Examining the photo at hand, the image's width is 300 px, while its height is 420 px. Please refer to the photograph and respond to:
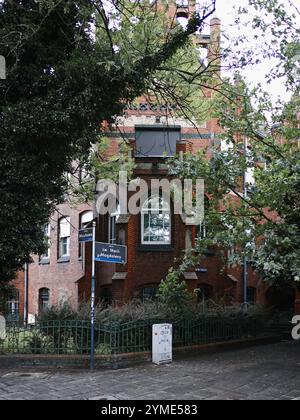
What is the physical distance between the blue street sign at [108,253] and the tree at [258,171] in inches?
99.1

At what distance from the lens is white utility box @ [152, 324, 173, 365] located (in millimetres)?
13164

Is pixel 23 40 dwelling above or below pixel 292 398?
above

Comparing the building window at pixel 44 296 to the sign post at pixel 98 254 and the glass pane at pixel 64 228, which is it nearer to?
the glass pane at pixel 64 228

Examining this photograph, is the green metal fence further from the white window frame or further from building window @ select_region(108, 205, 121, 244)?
building window @ select_region(108, 205, 121, 244)

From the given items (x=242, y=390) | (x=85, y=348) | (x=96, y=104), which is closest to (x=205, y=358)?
(x=85, y=348)

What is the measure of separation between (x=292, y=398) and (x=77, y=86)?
7.23 m

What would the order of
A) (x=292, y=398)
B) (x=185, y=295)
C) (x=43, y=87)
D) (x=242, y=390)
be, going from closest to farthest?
(x=292, y=398) < (x=242, y=390) < (x=43, y=87) < (x=185, y=295)

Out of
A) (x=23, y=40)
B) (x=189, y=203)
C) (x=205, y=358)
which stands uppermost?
(x=23, y=40)

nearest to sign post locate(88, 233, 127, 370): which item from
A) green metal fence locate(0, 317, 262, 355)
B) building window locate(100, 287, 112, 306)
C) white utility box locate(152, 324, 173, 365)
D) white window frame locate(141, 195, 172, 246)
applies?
green metal fence locate(0, 317, 262, 355)

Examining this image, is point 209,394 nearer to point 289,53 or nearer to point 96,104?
point 96,104

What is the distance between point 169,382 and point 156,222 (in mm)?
11981

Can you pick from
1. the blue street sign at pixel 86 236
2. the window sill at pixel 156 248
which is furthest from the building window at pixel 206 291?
the blue street sign at pixel 86 236

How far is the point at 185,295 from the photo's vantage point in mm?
16375

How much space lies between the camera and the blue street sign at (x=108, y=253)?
12.8m
